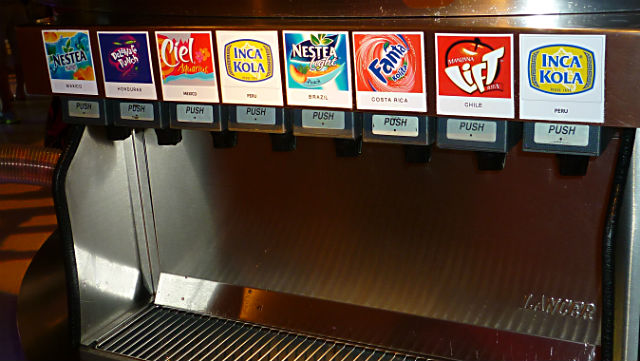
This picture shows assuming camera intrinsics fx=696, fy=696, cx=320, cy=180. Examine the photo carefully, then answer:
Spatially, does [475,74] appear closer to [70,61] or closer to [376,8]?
[376,8]

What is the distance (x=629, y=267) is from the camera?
3.24ft

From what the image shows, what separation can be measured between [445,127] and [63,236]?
87 cm

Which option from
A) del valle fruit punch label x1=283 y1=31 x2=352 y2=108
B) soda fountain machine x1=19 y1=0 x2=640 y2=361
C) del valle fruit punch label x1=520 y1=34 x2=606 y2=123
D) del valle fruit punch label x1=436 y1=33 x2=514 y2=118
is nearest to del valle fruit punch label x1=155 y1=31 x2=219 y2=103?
soda fountain machine x1=19 y1=0 x2=640 y2=361

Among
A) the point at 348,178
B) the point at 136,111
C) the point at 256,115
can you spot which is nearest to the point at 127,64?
the point at 136,111

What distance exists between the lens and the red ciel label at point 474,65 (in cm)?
90

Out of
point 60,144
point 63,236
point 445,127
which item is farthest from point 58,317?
point 445,127

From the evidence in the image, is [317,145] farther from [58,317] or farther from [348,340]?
[58,317]

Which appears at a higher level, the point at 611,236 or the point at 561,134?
the point at 561,134

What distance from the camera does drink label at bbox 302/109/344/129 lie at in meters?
1.08

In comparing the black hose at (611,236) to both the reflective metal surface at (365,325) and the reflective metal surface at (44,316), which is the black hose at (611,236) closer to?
the reflective metal surface at (365,325)

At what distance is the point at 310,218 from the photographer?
147 cm

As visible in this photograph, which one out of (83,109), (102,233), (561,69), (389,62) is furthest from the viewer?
(102,233)

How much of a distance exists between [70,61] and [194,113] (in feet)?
A: 0.85

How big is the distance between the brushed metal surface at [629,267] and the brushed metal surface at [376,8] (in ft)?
0.70
